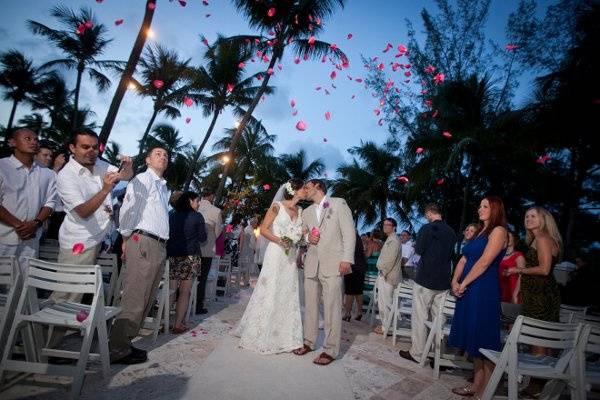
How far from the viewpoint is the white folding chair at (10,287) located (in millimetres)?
2721

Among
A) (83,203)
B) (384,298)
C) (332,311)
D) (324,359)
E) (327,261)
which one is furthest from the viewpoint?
(384,298)

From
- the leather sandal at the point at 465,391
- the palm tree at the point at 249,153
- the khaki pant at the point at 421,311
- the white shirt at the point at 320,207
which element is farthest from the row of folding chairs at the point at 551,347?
the palm tree at the point at 249,153

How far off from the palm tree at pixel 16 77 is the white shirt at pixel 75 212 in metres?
35.5

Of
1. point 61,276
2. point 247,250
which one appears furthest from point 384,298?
point 247,250

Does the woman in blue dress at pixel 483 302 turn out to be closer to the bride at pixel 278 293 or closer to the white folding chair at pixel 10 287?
the bride at pixel 278 293

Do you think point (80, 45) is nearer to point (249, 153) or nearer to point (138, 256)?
point (249, 153)

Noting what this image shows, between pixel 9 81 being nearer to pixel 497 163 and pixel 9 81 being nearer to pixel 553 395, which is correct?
pixel 497 163

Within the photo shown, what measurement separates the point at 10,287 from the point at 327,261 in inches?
121

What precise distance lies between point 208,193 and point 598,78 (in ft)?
51.0

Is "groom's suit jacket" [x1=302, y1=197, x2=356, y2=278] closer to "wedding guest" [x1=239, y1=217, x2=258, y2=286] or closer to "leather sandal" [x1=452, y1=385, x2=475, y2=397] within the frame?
"leather sandal" [x1=452, y1=385, x2=475, y2=397]

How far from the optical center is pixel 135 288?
3.64 m

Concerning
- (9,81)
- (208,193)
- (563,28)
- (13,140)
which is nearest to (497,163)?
(563,28)

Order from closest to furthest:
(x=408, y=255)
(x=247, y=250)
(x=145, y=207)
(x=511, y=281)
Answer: (x=145, y=207) < (x=511, y=281) < (x=408, y=255) < (x=247, y=250)

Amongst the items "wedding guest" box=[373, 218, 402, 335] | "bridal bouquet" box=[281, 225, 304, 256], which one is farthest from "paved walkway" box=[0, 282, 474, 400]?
"wedding guest" box=[373, 218, 402, 335]
